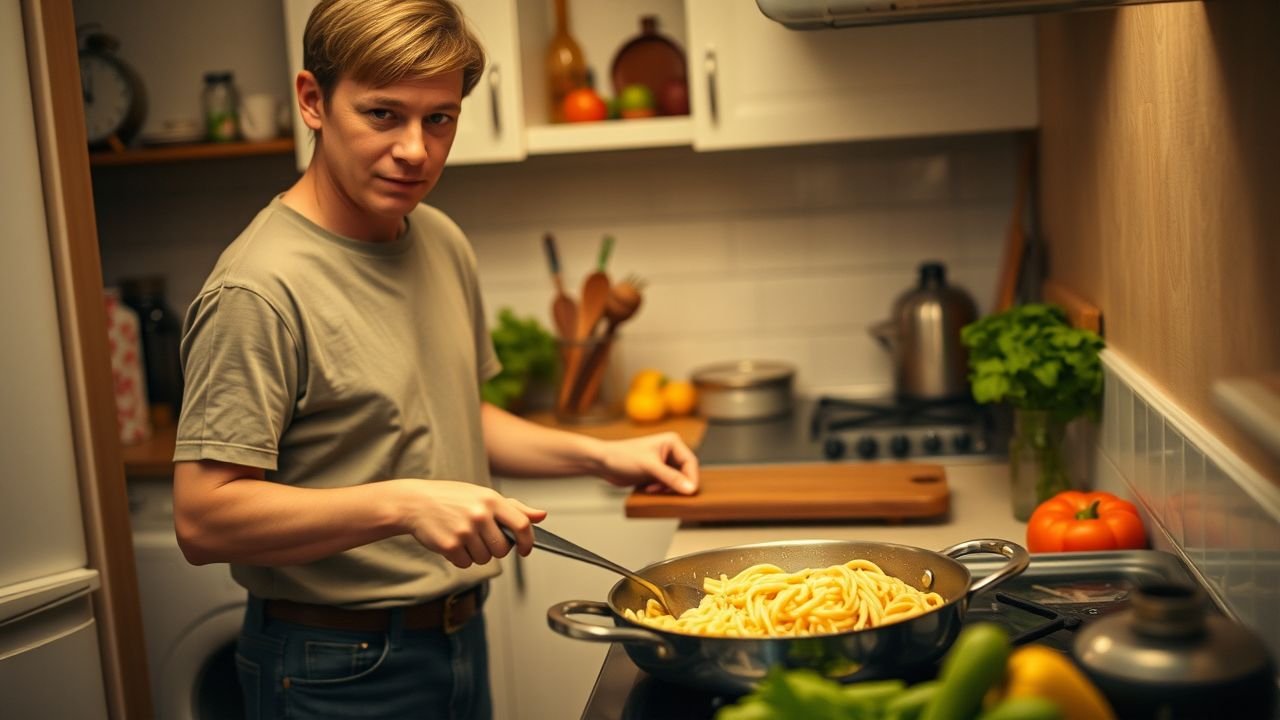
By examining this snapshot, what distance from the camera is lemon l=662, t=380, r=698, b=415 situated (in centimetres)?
259

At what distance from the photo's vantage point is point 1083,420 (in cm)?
190

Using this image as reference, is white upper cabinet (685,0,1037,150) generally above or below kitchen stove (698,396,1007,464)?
above

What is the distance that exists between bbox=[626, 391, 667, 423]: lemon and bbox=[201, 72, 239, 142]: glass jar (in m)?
0.99

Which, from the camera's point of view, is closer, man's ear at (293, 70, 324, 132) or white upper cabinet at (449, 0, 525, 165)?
man's ear at (293, 70, 324, 132)

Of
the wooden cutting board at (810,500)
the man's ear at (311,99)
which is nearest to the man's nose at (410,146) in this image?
the man's ear at (311,99)

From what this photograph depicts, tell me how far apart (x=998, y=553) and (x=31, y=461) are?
1213mm

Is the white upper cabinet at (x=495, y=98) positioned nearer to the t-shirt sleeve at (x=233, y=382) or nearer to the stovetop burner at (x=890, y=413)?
the stovetop burner at (x=890, y=413)

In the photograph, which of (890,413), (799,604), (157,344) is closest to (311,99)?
(799,604)

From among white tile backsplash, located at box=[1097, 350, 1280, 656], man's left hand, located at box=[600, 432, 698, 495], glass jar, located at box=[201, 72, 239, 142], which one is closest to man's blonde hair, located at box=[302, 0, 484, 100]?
man's left hand, located at box=[600, 432, 698, 495]

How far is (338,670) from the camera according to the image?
1455 millimetres

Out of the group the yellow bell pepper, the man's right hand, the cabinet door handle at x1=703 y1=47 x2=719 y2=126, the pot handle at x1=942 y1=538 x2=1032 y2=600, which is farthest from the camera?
the cabinet door handle at x1=703 y1=47 x2=719 y2=126

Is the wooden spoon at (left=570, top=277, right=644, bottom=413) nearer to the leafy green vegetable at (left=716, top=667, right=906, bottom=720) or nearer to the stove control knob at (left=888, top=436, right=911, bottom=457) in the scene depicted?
the stove control knob at (left=888, top=436, right=911, bottom=457)

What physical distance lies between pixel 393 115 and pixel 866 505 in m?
0.85

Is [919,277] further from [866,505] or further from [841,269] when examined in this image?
[866,505]
